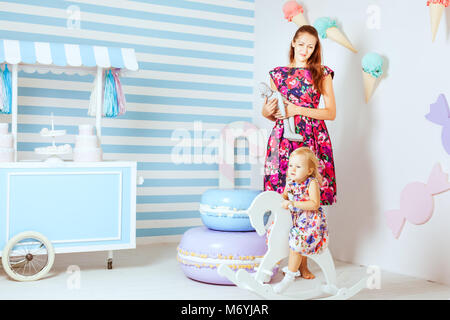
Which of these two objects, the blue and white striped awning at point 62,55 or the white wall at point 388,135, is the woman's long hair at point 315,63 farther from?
the blue and white striped awning at point 62,55

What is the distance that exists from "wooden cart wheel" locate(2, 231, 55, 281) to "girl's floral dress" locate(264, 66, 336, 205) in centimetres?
134

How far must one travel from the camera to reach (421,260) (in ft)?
9.70

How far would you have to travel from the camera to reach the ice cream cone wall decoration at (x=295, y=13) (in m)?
3.87

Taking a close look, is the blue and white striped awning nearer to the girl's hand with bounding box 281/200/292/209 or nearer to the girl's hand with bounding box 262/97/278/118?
the girl's hand with bounding box 262/97/278/118

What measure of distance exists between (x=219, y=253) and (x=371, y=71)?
4.90ft

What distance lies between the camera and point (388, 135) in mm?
3191

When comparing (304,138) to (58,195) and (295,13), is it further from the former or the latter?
(58,195)

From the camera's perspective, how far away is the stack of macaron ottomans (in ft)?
9.19

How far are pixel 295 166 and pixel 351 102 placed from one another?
1290mm

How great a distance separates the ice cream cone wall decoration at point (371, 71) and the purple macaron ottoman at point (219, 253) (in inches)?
48.4

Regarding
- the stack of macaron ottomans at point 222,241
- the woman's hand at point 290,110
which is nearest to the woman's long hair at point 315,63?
the woman's hand at point 290,110

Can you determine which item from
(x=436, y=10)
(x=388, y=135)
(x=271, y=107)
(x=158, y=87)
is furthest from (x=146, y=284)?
(x=436, y=10)

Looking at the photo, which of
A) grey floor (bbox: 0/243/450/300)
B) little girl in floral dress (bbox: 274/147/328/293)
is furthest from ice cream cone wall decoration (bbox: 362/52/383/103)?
grey floor (bbox: 0/243/450/300)
